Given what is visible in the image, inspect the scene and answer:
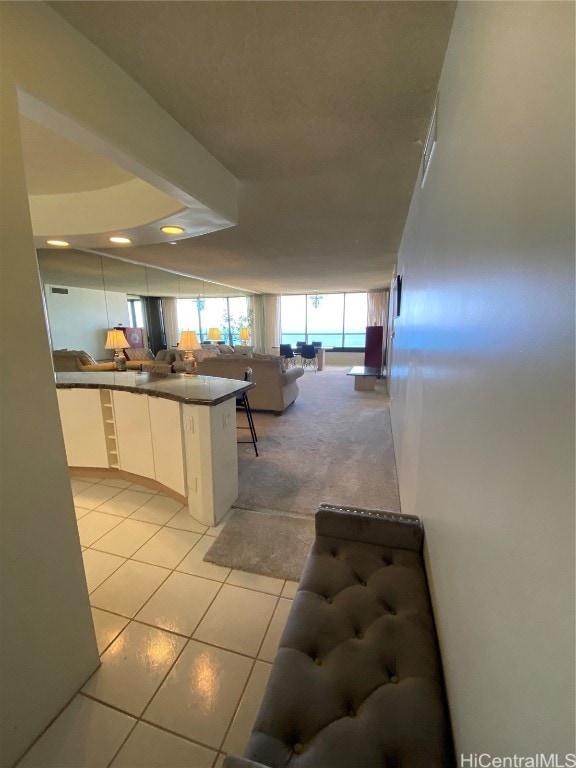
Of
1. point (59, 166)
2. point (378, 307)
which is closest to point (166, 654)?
point (59, 166)

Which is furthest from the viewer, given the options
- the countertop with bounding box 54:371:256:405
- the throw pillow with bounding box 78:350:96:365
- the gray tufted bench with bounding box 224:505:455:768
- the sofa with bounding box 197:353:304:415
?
the sofa with bounding box 197:353:304:415

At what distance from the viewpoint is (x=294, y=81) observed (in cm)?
121

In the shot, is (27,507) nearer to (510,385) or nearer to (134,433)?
(510,385)

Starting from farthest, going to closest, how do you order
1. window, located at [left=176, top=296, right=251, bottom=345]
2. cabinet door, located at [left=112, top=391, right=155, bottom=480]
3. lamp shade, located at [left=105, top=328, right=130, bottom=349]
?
window, located at [left=176, top=296, right=251, bottom=345] < lamp shade, located at [left=105, top=328, right=130, bottom=349] < cabinet door, located at [left=112, top=391, right=155, bottom=480]

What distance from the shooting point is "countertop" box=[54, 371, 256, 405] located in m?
2.18

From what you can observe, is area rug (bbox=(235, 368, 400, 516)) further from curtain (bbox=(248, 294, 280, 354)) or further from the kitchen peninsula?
curtain (bbox=(248, 294, 280, 354))

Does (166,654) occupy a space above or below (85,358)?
below

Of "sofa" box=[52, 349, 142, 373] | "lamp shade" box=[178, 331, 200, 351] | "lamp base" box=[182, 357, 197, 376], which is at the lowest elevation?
"lamp base" box=[182, 357, 197, 376]

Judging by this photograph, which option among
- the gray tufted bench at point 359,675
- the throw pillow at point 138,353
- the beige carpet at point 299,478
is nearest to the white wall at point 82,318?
the throw pillow at point 138,353

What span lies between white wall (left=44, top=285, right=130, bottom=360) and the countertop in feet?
2.17

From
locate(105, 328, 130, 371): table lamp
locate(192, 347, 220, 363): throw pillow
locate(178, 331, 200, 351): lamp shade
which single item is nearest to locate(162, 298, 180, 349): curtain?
locate(192, 347, 220, 363): throw pillow

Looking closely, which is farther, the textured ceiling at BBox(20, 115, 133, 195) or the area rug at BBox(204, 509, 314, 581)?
the area rug at BBox(204, 509, 314, 581)

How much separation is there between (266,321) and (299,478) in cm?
823

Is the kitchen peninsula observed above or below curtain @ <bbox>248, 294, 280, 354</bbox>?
below
